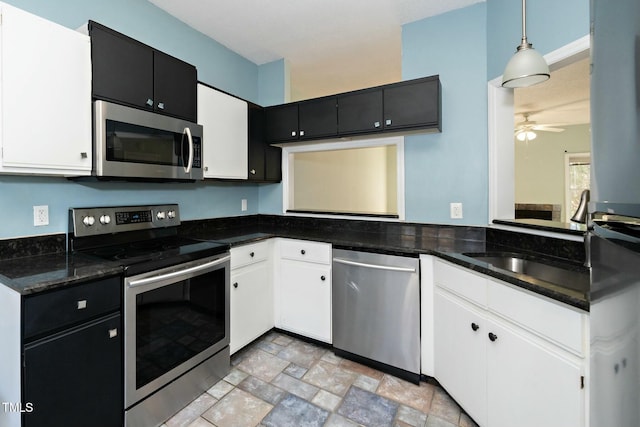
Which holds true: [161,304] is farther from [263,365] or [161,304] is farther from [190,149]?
[190,149]

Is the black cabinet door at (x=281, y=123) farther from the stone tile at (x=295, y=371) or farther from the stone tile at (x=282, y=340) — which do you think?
the stone tile at (x=295, y=371)

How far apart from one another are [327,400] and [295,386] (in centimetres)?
24

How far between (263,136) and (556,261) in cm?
252

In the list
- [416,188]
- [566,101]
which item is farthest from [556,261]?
[566,101]

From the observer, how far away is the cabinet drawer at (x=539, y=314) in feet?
3.50

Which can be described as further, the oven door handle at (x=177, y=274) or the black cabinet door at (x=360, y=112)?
the black cabinet door at (x=360, y=112)

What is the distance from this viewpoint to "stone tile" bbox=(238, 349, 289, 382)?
204 centimetres

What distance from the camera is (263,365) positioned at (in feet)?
7.04

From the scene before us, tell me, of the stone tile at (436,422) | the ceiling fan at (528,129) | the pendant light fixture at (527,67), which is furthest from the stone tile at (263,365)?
the ceiling fan at (528,129)

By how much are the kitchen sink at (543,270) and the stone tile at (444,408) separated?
890 mm

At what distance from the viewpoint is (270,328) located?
256 cm

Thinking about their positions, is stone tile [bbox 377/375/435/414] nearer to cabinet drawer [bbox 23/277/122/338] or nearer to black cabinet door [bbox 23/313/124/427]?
black cabinet door [bbox 23/313/124/427]

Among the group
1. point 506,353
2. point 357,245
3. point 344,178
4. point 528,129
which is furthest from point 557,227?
point 528,129

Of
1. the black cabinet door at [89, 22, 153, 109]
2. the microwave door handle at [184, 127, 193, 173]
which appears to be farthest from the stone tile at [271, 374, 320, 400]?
the black cabinet door at [89, 22, 153, 109]
